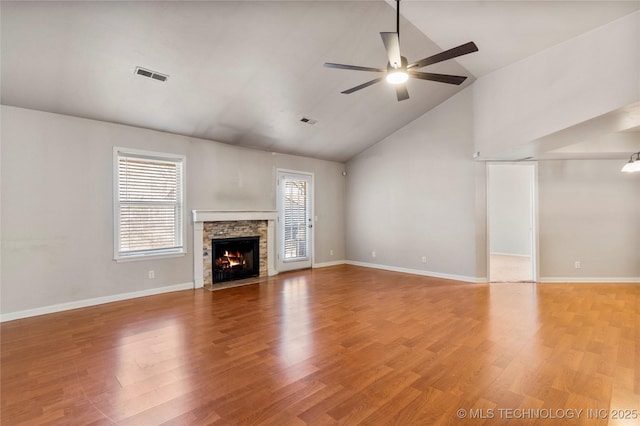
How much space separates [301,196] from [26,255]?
4792mm

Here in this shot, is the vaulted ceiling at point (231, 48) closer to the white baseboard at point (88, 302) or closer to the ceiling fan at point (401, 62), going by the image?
the ceiling fan at point (401, 62)

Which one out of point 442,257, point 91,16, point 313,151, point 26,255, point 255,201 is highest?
point 91,16

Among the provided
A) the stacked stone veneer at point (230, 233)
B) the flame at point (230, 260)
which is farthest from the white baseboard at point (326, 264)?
the flame at point (230, 260)

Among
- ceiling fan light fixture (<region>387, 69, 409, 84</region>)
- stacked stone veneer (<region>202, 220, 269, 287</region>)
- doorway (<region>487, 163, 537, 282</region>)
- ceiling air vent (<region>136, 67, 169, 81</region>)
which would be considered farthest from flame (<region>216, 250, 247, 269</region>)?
doorway (<region>487, 163, 537, 282</region>)

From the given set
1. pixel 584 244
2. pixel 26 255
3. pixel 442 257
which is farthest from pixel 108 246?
pixel 584 244

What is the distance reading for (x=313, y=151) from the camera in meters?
6.89

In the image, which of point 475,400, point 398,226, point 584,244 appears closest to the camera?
point 475,400

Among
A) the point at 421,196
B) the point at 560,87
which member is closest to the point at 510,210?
the point at 421,196

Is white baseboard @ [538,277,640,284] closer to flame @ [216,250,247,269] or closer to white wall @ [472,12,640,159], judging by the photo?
white wall @ [472,12,640,159]

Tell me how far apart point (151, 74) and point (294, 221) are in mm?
4090

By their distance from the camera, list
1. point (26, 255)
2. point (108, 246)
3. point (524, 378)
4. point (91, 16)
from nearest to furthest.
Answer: point (524, 378), point (91, 16), point (26, 255), point (108, 246)

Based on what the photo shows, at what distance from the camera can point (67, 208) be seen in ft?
13.7

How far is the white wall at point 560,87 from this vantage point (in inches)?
119

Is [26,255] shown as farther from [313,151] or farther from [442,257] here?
[442,257]
